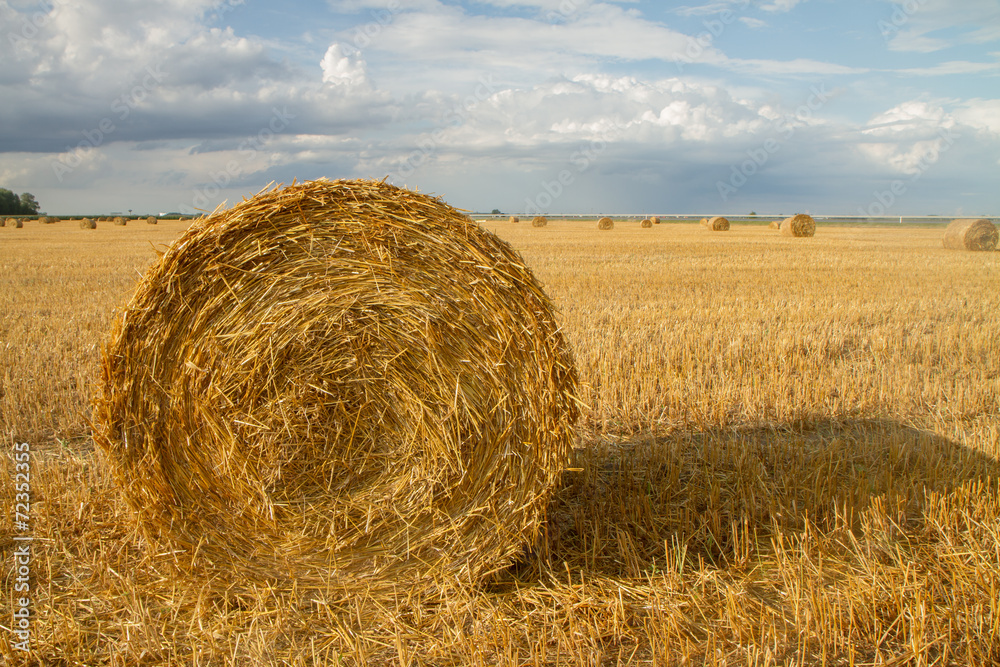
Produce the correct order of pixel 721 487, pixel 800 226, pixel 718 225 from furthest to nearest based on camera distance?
pixel 718 225
pixel 800 226
pixel 721 487

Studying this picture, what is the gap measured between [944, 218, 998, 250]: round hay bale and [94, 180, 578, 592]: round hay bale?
23642 millimetres

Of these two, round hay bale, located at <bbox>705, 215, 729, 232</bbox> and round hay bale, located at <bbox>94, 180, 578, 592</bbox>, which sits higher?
round hay bale, located at <bbox>705, 215, 729, 232</bbox>

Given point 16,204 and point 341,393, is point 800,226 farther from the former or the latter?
point 16,204

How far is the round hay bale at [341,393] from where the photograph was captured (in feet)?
10.0

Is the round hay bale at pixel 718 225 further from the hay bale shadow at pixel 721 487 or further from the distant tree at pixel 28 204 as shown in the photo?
the distant tree at pixel 28 204

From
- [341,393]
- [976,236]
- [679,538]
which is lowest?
[679,538]

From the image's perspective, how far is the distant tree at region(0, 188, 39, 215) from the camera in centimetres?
6475

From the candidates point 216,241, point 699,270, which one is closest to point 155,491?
point 216,241

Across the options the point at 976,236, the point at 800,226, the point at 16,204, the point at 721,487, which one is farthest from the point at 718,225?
the point at 16,204

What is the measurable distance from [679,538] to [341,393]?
6.20 feet

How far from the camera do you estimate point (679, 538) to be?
11.8 ft

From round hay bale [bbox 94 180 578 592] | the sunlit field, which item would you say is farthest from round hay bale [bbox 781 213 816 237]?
round hay bale [bbox 94 180 578 592]

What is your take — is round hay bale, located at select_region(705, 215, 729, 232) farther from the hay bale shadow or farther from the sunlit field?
the hay bale shadow

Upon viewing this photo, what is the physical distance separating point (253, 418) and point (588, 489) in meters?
2.01
